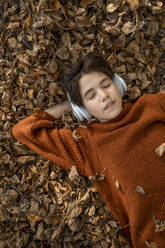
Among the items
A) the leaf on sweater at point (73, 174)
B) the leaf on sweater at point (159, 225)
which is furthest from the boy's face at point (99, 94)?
the leaf on sweater at point (159, 225)

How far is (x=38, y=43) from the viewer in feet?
6.64

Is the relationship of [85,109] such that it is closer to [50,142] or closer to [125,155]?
[50,142]

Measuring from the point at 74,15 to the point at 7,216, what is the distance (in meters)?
1.87

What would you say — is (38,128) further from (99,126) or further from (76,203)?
(76,203)

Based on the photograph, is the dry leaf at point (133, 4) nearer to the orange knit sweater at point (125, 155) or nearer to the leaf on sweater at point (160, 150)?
the orange knit sweater at point (125, 155)

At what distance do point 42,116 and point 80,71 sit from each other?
0.50m

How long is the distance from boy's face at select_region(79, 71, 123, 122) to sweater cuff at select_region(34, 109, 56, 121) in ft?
1.27

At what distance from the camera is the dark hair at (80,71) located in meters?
1.89

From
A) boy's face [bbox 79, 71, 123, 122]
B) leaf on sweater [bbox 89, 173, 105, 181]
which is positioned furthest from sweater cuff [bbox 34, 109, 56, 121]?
leaf on sweater [bbox 89, 173, 105, 181]

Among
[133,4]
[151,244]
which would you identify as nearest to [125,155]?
[151,244]

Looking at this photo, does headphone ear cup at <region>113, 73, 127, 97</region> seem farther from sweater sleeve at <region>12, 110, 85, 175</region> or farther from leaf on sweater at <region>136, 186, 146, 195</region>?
leaf on sweater at <region>136, 186, 146, 195</region>

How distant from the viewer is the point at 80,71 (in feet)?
6.33

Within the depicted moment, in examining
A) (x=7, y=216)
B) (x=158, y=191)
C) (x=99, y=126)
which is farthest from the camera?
(x=7, y=216)

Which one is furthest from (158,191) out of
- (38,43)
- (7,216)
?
(38,43)
